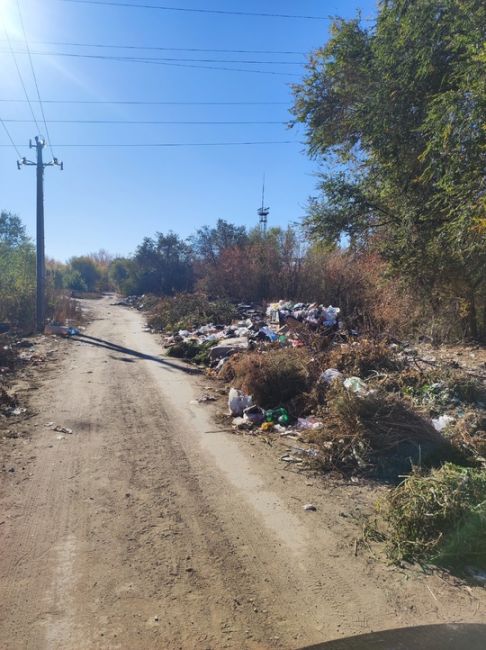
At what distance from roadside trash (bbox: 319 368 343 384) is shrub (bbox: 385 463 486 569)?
2952 mm

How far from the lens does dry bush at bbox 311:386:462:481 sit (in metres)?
4.78

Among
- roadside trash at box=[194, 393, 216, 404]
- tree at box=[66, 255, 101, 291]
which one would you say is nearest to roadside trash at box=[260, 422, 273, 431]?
roadside trash at box=[194, 393, 216, 404]

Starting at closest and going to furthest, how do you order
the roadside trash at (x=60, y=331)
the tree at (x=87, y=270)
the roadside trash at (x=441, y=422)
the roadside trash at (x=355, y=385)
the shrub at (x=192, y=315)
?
1. the roadside trash at (x=441, y=422)
2. the roadside trash at (x=355, y=385)
3. the roadside trash at (x=60, y=331)
4. the shrub at (x=192, y=315)
5. the tree at (x=87, y=270)

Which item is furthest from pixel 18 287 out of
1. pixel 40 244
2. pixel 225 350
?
pixel 225 350

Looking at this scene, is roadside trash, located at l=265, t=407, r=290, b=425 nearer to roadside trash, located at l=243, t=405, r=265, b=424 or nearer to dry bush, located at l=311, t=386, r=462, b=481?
roadside trash, located at l=243, t=405, r=265, b=424

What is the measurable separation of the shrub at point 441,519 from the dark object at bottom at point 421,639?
0.66 meters

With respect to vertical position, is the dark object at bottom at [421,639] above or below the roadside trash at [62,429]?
below

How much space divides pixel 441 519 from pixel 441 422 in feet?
6.47

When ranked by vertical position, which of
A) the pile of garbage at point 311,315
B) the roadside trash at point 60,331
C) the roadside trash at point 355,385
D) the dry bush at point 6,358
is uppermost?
the pile of garbage at point 311,315

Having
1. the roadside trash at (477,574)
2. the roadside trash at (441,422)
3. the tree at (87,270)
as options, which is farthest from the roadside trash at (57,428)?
the tree at (87,270)

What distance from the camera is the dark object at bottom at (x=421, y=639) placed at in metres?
2.45

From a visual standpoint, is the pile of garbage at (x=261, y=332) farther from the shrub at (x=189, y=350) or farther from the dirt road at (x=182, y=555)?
the dirt road at (x=182, y=555)

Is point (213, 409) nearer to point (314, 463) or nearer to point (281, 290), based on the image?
point (314, 463)

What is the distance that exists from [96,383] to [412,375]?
5.91 metres
